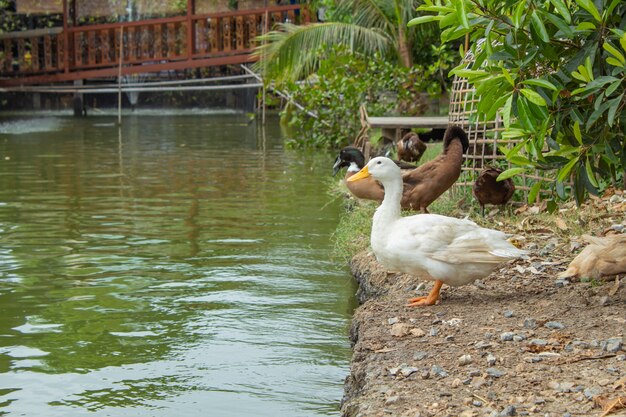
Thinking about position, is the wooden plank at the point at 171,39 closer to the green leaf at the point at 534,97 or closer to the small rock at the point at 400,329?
the small rock at the point at 400,329

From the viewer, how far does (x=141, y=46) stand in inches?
973

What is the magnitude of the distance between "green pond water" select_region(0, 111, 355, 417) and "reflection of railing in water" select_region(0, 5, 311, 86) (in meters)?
9.07

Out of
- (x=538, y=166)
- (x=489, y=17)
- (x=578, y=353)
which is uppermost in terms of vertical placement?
(x=489, y=17)

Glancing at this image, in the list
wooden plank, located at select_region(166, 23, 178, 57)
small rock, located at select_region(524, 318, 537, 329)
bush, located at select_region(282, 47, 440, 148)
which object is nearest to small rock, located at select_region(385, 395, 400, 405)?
small rock, located at select_region(524, 318, 537, 329)

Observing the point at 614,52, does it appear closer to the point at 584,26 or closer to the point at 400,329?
the point at 584,26

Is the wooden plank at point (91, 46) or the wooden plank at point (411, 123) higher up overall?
the wooden plank at point (91, 46)

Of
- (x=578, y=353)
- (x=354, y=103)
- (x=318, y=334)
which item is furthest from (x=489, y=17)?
(x=354, y=103)

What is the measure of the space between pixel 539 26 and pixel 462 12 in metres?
0.37

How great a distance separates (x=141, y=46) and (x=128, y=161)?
914cm

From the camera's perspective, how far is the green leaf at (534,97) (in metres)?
4.75

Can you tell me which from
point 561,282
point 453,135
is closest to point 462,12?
point 561,282

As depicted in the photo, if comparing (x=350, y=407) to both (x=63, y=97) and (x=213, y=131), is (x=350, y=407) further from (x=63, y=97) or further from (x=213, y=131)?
(x=63, y=97)

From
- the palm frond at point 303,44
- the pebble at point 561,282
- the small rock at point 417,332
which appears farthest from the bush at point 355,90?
the small rock at point 417,332

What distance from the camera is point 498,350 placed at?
5.00 meters
